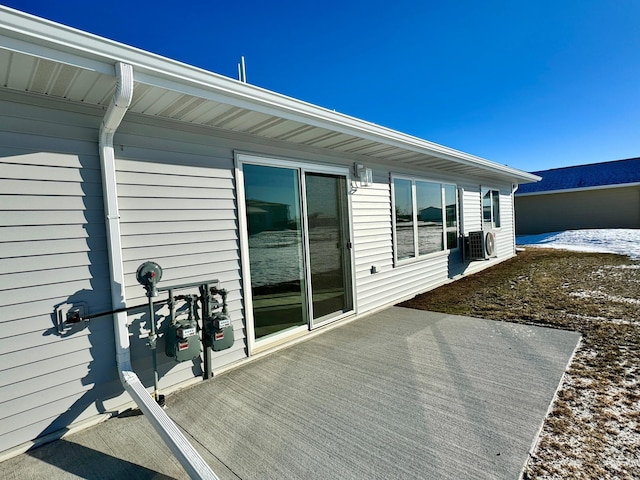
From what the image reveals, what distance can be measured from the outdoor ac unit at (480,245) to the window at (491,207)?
123 cm

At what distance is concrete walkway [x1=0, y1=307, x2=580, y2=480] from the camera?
5.44 ft

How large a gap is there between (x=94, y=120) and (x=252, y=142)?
1296 mm

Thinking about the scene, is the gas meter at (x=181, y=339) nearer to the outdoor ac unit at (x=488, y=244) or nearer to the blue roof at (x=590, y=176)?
the outdoor ac unit at (x=488, y=244)

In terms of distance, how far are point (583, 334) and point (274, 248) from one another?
3.38m

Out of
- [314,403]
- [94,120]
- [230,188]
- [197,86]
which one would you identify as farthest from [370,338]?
[94,120]

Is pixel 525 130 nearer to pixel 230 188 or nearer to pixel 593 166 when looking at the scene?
pixel 593 166

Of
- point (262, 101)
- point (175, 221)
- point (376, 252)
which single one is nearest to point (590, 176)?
point (376, 252)

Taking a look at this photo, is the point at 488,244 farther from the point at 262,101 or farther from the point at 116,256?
the point at 116,256

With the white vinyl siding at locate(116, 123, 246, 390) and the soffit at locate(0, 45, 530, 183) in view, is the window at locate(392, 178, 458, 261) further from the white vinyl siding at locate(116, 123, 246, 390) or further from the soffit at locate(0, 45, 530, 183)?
the white vinyl siding at locate(116, 123, 246, 390)

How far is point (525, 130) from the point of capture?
40.5 ft

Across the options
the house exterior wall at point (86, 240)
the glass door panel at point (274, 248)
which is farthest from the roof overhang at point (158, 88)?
the glass door panel at point (274, 248)

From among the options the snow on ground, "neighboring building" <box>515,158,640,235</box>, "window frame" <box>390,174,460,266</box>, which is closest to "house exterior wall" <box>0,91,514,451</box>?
"window frame" <box>390,174,460,266</box>

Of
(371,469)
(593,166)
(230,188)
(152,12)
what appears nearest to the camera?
(371,469)

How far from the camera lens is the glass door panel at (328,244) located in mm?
3752
